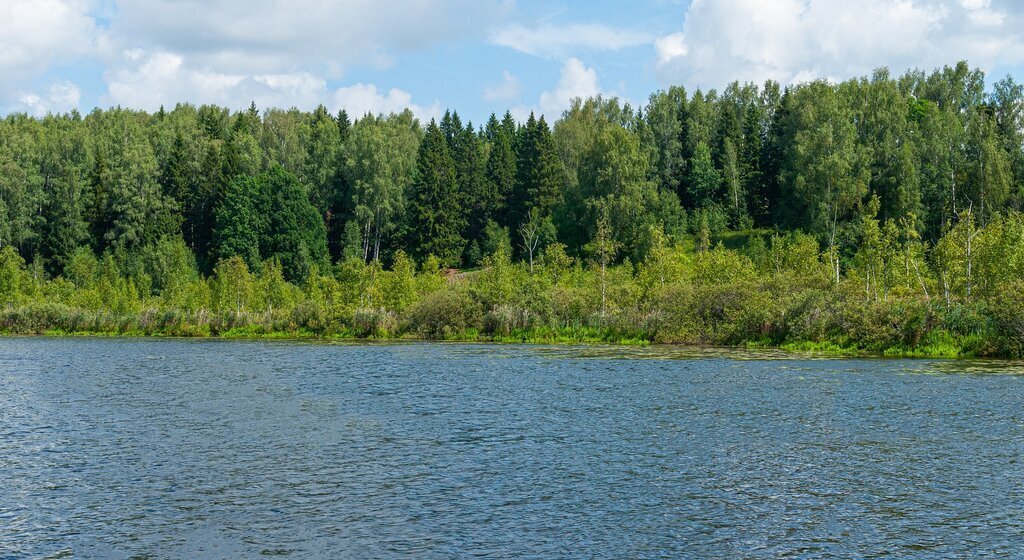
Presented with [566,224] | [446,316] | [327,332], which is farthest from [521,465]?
[566,224]

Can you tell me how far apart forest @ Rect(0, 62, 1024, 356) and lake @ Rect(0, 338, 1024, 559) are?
1979cm

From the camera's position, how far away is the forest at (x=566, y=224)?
65.9 metres

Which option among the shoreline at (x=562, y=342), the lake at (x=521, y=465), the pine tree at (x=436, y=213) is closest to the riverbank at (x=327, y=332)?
the shoreline at (x=562, y=342)

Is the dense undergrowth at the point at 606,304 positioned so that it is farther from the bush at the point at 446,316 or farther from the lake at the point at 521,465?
the lake at the point at 521,465

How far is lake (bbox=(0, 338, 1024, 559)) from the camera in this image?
19.1 m

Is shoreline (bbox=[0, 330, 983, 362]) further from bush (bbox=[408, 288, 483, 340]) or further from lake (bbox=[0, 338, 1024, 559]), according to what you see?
lake (bbox=[0, 338, 1024, 559])

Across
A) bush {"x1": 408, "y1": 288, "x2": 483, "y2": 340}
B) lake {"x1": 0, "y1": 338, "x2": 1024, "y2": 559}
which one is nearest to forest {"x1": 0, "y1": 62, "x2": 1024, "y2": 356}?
bush {"x1": 408, "y1": 288, "x2": 483, "y2": 340}

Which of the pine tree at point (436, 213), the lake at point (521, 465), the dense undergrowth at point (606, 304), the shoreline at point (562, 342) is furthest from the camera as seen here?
the pine tree at point (436, 213)

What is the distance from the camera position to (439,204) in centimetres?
12738

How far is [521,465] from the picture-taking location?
85.2 ft

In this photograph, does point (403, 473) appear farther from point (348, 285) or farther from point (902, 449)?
point (348, 285)

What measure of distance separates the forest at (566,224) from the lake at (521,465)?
64.9ft

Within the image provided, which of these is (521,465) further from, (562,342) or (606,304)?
(606,304)

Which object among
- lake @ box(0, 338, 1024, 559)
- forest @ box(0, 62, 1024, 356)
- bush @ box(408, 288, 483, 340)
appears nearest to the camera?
lake @ box(0, 338, 1024, 559)
